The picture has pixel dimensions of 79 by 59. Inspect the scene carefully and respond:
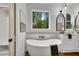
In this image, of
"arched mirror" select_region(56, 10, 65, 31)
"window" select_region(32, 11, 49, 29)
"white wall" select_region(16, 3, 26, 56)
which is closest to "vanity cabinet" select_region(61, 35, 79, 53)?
"arched mirror" select_region(56, 10, 65, 31)

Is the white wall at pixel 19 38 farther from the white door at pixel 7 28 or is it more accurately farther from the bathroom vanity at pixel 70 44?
the bathroom vanity at pixel 70 44

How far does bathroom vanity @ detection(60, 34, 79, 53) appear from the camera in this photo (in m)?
1.66

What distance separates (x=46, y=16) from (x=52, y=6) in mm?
201

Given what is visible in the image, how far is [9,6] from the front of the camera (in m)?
1.49

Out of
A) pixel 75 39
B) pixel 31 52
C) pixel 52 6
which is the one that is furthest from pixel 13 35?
pixel 75 39

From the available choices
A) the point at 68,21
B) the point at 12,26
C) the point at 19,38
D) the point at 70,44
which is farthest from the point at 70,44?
the point at 12,26

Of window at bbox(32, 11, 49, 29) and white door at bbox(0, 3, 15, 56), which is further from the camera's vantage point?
window at bbox(32, 11, 49, 29)

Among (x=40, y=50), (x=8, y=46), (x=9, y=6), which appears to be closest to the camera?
(x=9, y=6)

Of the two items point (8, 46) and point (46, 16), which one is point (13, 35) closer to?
point (8, 46)

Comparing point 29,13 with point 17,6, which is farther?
point 29,13

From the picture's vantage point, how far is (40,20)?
169cm

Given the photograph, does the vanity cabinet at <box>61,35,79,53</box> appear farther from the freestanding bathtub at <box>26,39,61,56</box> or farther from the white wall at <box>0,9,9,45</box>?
the white wall at <box>0,9,9,45</box>

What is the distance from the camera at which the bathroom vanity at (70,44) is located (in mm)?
1656

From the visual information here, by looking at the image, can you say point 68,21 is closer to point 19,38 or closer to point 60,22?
point 60,22
